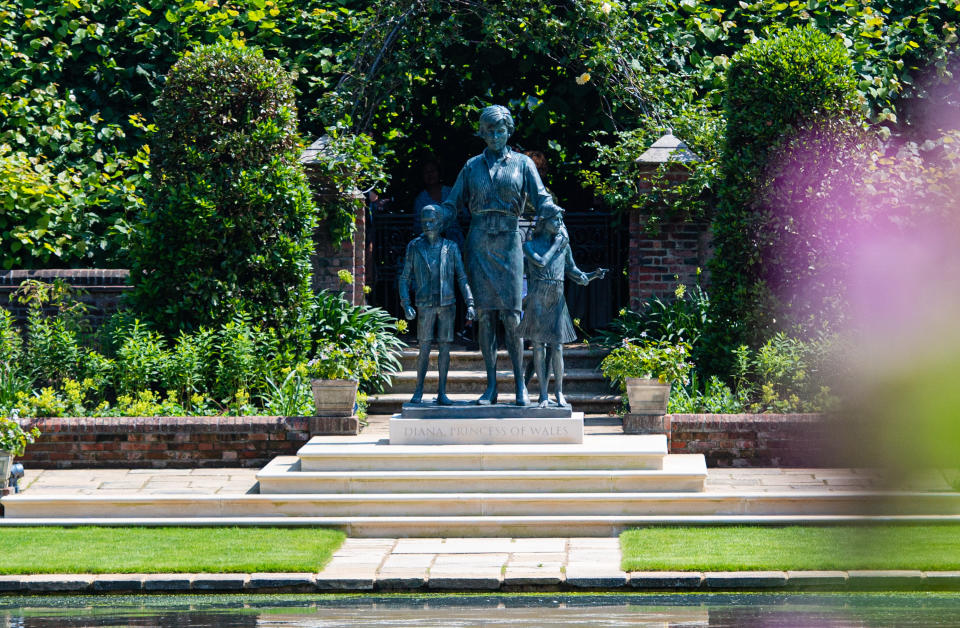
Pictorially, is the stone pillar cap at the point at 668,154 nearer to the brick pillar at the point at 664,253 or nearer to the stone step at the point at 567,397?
the brick pillar at the point at 664,253

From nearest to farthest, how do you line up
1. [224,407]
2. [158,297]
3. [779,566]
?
[779,566] < [224,407] < [158,297]

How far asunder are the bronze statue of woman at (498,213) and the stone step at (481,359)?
117 inches

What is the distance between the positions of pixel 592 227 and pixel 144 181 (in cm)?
550

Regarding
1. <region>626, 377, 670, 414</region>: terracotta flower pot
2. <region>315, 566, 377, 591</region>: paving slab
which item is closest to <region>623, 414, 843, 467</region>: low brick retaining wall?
<region>626, 377, 670, 414</region>: terracotta flower pot

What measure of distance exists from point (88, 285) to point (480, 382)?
451 centimetres

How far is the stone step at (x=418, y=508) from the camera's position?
8.79 metres

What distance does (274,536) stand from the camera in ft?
27.8

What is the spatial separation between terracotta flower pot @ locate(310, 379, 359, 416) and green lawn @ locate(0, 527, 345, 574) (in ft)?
7.27

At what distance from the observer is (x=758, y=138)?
12.5 meters

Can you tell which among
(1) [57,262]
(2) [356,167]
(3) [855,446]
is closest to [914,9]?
(2) [356,167]

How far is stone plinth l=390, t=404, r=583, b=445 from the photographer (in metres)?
10.0

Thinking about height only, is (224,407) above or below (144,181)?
below

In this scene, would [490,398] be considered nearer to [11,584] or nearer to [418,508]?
[418,508]

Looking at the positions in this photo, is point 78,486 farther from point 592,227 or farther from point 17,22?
point 17,22
